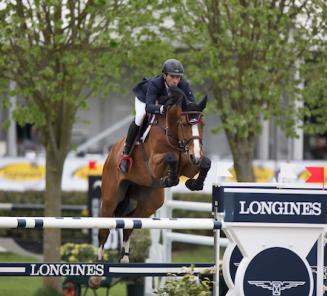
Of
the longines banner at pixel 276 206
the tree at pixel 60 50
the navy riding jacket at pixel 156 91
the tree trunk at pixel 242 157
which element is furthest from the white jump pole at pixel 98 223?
the tree trunk at pixel 242 157

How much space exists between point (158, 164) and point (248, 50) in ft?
13.8

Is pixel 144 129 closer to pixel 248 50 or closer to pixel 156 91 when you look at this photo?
pixel 156 91

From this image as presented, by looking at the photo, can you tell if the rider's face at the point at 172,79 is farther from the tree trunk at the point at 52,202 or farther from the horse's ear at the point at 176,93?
the tree trunk at the point at 52,202

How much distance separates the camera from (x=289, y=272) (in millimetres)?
6504

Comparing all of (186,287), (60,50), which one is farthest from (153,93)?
(60,50)

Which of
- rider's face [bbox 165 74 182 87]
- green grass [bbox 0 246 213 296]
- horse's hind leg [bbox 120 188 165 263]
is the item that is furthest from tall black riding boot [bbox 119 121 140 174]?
green grass [bbox 0 246 213 296]

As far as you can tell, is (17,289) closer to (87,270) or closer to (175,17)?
(175,17)

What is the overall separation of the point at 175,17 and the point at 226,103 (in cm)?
138

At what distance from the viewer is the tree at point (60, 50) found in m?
10.8

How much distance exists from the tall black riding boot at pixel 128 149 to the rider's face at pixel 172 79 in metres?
0.63

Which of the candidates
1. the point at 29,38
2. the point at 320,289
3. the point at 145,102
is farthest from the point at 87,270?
the point at 29,38

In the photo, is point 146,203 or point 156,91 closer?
point 156,91

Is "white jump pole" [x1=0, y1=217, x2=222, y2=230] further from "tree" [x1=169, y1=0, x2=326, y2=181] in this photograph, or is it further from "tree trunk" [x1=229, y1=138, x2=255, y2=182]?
"tree trunk" [x1=229, y1=138, x2=255, y2=182]

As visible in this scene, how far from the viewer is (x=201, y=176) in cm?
777
